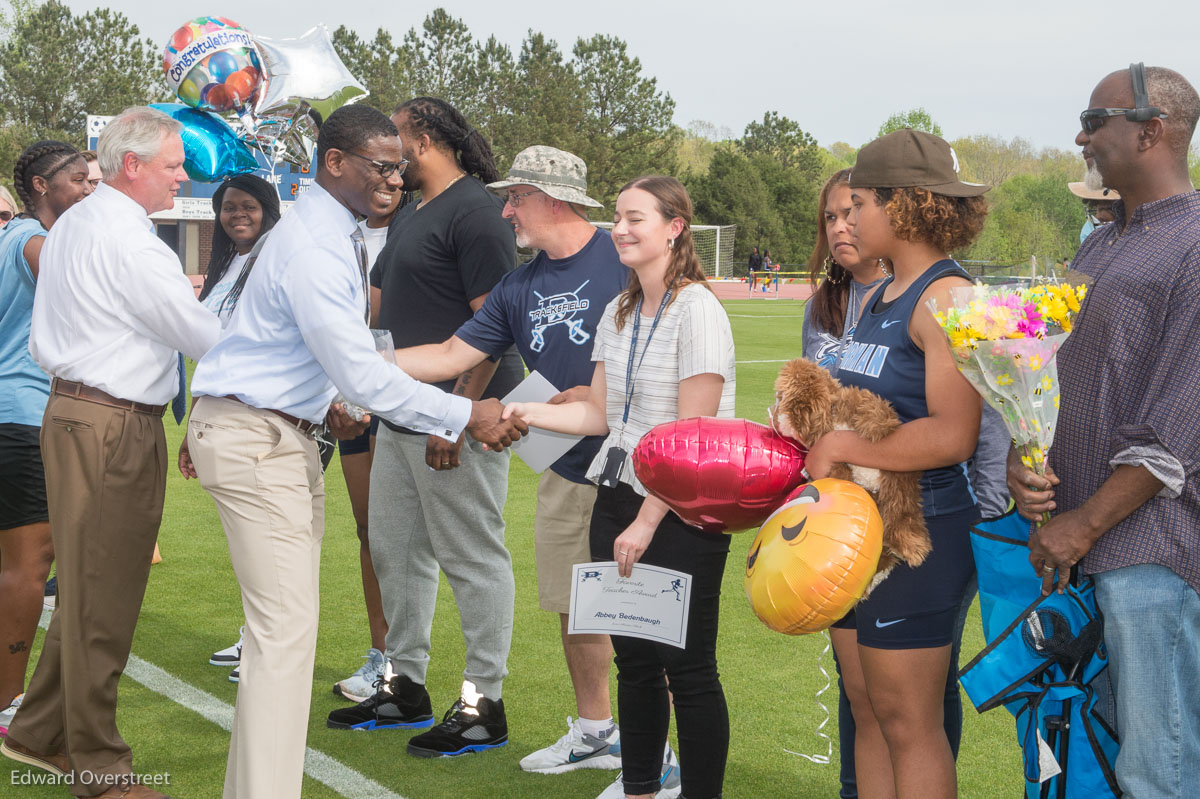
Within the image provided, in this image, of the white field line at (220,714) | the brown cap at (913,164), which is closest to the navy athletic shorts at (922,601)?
the brown cap at (913,164)

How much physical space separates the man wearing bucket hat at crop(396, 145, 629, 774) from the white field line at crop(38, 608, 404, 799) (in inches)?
23.7

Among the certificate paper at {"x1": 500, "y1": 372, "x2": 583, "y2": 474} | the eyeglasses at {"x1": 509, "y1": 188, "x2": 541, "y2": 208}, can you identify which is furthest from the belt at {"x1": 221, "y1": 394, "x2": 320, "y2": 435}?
the eyeglasses at {"x1": 509, "y1": 188, "x2": 541, "y2": 208}

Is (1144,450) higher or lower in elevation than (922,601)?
higher

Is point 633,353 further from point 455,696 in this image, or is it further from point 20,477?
point 20,477

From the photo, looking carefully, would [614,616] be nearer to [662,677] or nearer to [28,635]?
[662,677]

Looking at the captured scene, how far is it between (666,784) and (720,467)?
5.23ft

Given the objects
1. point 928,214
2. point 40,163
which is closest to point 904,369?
point 928,214

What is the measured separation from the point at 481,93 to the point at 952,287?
2848 inches

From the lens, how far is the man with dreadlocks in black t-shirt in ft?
14.7

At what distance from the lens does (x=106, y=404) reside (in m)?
3.75

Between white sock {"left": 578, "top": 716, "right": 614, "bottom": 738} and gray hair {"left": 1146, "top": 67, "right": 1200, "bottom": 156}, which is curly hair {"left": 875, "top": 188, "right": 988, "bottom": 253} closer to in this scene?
gray hair {"left": 1146, "top": 67, "right": 1200, "bottom": 156}

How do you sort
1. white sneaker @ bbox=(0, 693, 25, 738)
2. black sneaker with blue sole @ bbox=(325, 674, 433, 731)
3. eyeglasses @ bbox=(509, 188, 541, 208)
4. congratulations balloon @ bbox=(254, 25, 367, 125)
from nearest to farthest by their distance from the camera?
eyeglasses @ bbox=(509, 188, 541, 208) < white sneaker @ bbox=(0, 693, 25, 738) < black sneaker with blue sole @ bbox=(325, 674, 433, 731) < congratulations balloon @ bbox=(254, 25, 367, 125)

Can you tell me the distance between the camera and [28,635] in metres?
4.53

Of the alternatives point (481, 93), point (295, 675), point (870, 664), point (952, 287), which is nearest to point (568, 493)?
point (295, 675)
